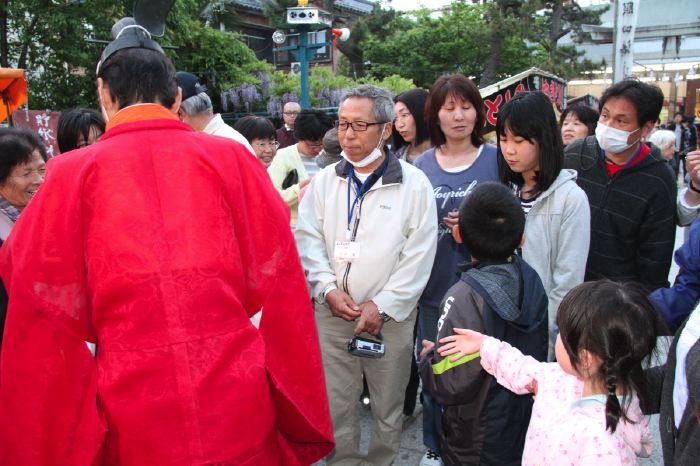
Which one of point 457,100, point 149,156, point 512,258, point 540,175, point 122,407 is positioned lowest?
point 122,407

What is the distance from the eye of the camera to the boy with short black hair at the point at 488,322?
2068mm

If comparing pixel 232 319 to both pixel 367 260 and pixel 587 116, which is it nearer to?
pixel 367 260

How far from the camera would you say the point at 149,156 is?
158 cm

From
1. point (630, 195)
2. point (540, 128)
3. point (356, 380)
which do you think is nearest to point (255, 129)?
point (356, 380)

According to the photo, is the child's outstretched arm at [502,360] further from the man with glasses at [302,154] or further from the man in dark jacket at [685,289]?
the man with glasses at [302,154]

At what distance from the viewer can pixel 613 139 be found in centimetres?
289

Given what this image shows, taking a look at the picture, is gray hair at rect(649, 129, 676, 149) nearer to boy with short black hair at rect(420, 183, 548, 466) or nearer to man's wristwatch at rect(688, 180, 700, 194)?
man's wristwatch at rect(688, 180, 700, 194)

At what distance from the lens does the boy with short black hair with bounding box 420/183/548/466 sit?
2.07 m

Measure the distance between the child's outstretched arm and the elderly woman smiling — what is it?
1.85 m

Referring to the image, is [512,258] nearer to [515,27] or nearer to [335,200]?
[335,200]

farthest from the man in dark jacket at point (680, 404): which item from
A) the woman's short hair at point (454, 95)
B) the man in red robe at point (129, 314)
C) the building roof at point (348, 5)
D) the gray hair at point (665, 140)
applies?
the building roof at point (348, 5)

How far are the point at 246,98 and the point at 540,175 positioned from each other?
1528 centimetres

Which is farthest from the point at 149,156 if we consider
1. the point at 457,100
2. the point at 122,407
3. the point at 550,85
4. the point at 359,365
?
the point at 550,85

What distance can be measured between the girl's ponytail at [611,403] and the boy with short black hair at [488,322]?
1.45 feet
